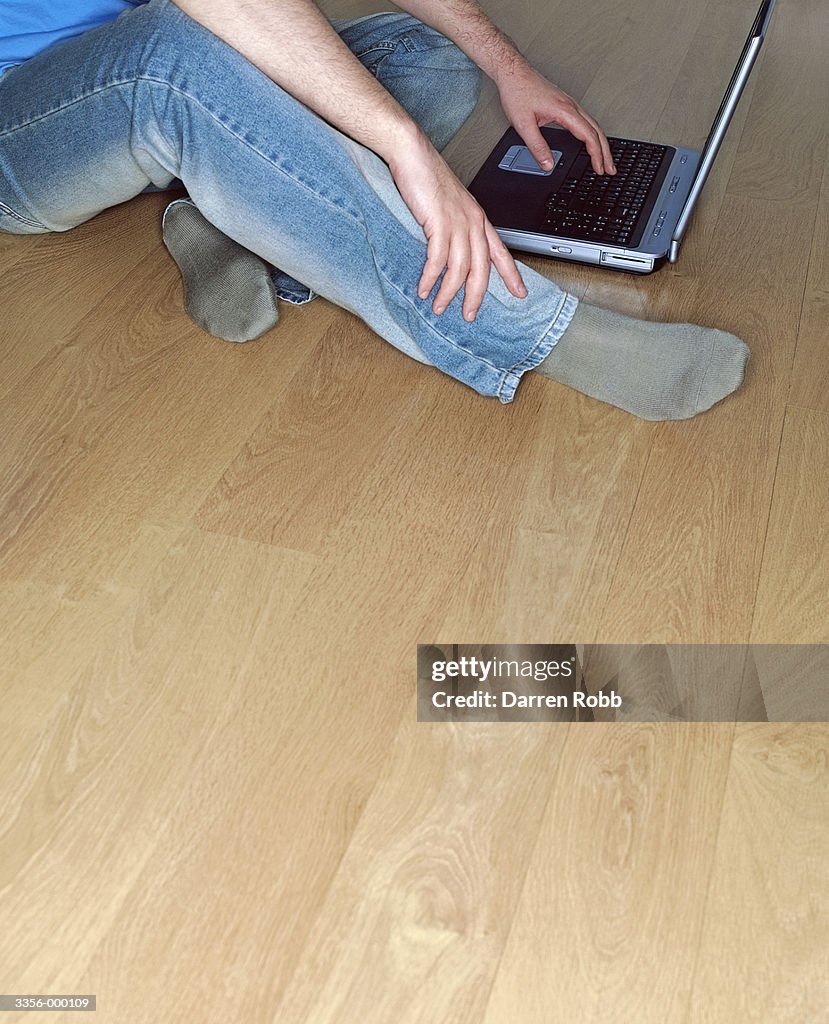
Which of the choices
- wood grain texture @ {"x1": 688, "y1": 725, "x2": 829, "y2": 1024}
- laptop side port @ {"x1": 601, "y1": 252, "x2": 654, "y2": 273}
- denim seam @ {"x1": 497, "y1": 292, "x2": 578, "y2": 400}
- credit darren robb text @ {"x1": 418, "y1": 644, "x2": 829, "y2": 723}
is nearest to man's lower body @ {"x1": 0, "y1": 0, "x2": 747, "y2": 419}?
denim seam @ {"x1": 497, "y1": 292, "x2": 578, "y2": 400}

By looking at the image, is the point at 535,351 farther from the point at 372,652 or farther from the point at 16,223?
the point at 16,223

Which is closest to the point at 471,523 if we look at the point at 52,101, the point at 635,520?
the point at 635,520

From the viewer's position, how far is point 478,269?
1183mm

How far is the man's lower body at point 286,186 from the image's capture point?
1188 millimetres

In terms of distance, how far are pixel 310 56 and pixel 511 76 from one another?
0.43 meters

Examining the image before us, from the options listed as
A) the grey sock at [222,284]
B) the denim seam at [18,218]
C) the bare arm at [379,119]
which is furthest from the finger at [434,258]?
the denim seam at [18,218]

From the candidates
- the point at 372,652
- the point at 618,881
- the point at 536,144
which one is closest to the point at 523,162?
the point at 536,144

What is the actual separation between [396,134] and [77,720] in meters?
0.69

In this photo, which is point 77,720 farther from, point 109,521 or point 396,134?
point 396,134

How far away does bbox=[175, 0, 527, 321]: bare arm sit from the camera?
1177 mm

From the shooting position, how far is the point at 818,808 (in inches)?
36.7

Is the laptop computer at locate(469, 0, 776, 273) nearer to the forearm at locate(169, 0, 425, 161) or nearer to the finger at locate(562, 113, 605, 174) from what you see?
the finger at locate(562, 113, 605, 174)

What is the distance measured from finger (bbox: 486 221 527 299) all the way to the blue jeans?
16mm

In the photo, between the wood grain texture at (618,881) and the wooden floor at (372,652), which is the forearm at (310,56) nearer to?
the wooden floor at (372,652)
